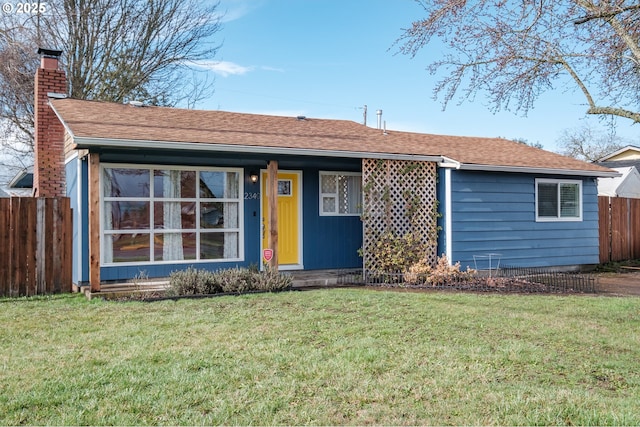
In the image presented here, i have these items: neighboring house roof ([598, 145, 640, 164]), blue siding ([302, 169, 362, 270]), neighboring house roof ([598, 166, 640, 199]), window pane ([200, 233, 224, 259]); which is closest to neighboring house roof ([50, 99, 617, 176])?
blue siding ([302, 169, 362, 270])

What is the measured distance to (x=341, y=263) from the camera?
1195 centimetres

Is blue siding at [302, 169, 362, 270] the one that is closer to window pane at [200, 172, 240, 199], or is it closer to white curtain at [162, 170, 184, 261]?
window pane at [200, 172, 240, 199]

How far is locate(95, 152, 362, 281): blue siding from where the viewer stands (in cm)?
979

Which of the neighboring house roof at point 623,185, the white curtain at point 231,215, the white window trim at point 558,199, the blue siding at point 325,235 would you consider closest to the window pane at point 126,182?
the white curtain at point 231,215

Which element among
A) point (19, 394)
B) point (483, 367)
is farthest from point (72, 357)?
point (483, 367)

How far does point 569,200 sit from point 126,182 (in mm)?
10375

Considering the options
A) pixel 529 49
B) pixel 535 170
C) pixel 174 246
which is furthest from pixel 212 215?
pixel 535 170

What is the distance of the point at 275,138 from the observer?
10.5m

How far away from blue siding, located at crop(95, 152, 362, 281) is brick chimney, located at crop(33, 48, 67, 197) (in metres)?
2.22

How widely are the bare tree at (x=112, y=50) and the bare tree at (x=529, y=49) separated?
1427 centimetres

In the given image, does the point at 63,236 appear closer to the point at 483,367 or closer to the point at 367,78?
the point at 483,367

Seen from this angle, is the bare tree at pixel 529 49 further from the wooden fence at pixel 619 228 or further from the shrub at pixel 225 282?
the wooden fence at pixel 619 228

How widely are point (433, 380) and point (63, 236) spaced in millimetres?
7564

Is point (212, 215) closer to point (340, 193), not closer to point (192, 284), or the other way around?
point (192, 284)
